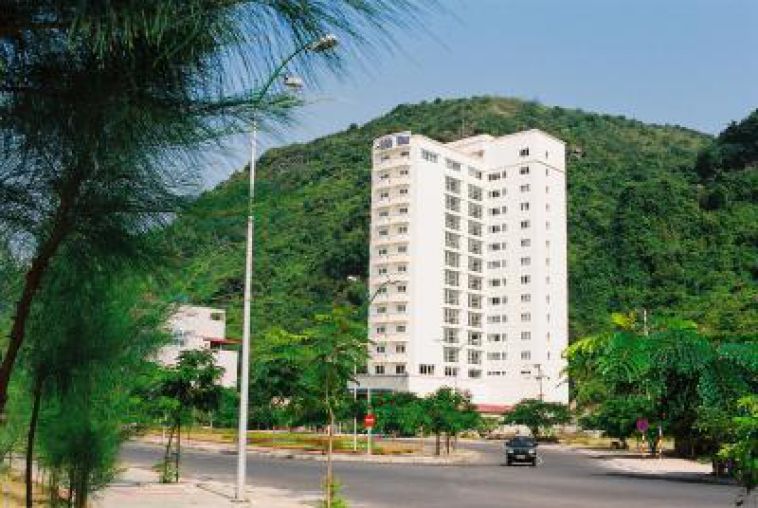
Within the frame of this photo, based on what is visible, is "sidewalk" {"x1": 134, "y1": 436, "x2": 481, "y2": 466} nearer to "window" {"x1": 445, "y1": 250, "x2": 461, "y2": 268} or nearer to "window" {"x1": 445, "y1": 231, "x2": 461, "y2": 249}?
"window" {"x1": 445, "y1": 250, "x2": 461, "y2": 268}

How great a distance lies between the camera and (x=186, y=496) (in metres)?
18.7

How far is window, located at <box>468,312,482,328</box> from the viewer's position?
94494 mm

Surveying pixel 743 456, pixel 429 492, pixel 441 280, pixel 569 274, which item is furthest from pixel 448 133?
pixel 743 456

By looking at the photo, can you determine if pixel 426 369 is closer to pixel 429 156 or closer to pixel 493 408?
pixel 493 408

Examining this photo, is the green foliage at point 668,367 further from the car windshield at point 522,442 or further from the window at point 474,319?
the window at point 474,319

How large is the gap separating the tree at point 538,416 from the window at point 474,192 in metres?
28.7

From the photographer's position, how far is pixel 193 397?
73.5 feet

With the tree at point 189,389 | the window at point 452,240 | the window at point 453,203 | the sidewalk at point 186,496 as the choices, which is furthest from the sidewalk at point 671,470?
the window at point 453,203

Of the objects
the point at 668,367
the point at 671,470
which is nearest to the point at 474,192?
the point at 671,470

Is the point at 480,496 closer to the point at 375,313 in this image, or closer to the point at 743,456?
the point at 743,456

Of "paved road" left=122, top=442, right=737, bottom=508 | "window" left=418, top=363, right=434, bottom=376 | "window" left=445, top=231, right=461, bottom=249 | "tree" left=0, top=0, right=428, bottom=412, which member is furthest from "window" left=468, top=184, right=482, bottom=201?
"tree" left=0, top=0, right=428, bottom=412

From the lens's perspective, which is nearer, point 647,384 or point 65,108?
point 647,384

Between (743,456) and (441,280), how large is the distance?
288ft

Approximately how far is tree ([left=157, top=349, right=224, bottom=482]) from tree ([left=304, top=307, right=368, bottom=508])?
6997mm
